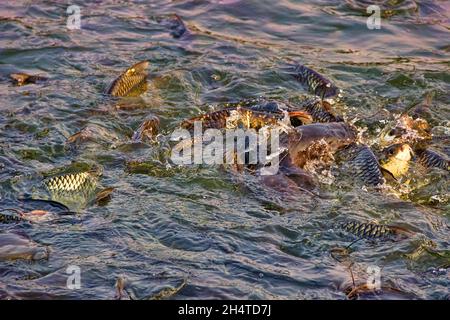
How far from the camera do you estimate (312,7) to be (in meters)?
9.41

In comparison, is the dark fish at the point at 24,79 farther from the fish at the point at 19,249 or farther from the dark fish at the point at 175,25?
the fish at the point at 19,249

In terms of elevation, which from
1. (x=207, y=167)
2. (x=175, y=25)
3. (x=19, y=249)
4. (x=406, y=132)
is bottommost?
(x=19, y=249)

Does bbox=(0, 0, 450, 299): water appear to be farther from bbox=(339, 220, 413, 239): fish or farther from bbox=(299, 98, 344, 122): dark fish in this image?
bbox=(299, 98, 344, 122): dark fish

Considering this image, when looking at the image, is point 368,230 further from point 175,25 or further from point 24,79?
point 175,25

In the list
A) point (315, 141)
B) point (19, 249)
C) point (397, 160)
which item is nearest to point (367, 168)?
point (397, 160)

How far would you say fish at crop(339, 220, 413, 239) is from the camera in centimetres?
472

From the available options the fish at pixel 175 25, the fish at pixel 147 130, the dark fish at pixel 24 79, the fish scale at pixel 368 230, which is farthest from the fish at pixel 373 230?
the fish at pixel 175 25

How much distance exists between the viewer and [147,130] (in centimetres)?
616

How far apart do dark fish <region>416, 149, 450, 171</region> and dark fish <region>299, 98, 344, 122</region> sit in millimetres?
720

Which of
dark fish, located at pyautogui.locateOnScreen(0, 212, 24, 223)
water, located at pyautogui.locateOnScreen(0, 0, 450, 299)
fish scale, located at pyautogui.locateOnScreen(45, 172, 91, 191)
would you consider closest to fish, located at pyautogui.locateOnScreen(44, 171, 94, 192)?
fish scale, located at pyautogui.locateOnScreen(45, 172, 91, 191)

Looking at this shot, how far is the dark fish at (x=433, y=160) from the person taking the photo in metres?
5.66

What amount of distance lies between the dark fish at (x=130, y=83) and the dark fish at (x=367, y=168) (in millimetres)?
2191

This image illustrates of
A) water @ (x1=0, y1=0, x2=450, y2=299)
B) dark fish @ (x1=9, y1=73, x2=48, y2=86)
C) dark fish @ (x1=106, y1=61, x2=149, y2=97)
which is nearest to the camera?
water @ (x1=0, y1=0, x2=450, y2=299)

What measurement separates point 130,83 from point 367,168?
238 cm
